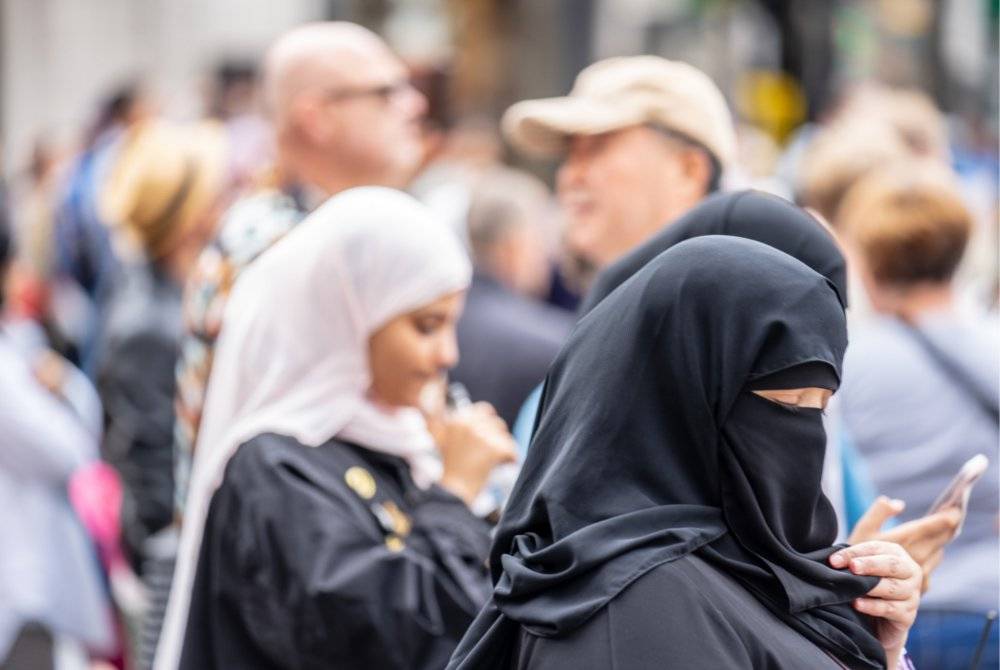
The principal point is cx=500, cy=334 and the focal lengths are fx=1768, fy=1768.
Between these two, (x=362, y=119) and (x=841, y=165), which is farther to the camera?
(x=841, y=165)

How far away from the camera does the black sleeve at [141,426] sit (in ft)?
19.6

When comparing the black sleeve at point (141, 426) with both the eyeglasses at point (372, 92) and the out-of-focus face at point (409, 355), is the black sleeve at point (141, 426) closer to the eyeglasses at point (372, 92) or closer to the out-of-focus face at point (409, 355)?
the eyeglasses at point (372, 92)

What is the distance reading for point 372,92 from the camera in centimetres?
500

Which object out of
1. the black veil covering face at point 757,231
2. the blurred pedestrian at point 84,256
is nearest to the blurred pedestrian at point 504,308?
the black veil covering face at point 757,231

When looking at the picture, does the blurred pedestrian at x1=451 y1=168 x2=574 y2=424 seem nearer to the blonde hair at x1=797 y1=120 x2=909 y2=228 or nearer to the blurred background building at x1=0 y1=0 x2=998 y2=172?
the blonde hair at x1=797 y1=120 x2=909 y2=228

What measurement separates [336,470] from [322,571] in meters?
0.26

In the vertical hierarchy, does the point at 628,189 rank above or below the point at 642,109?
below

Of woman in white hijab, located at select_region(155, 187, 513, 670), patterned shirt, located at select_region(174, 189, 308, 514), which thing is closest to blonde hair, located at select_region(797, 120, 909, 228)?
patterned shirt, located at select_region(174, 189, 308, 514)

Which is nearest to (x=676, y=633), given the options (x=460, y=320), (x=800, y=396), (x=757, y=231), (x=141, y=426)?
(x=800, y=396)

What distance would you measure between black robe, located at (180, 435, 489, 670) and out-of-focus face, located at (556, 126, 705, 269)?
3.20ft

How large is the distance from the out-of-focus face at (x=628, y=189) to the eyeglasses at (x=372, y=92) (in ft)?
3.06

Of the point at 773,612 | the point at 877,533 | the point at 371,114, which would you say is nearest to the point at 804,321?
the point at 773,612

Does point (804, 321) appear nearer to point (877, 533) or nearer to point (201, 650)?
point (877, 533)

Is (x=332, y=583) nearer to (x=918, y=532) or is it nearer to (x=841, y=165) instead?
(x=918, y=532)
